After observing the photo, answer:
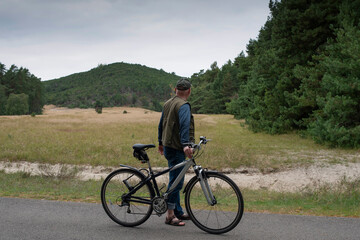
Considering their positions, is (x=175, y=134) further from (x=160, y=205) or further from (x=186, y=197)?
(x=160, y=205)

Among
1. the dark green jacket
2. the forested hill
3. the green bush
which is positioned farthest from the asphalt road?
the forested hill

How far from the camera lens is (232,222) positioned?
4371 mm

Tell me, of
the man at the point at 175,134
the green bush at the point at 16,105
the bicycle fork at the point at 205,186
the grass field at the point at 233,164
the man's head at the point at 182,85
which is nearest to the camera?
the bicycle fork at the point at 205,186

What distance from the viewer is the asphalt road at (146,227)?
4324mm

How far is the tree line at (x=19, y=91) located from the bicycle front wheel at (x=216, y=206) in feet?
298

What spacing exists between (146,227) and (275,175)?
8345 millimetres

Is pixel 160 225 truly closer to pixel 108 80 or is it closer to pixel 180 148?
pixel 180 148

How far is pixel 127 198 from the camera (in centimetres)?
492

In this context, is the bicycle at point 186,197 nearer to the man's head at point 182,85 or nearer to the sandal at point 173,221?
the sandal at point 173,221

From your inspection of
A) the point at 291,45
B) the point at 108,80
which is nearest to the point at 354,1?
the point at 291,45

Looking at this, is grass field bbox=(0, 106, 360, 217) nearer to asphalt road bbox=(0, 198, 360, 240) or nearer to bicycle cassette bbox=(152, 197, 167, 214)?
asphalt road bbox=(0, 198, 360, 240)

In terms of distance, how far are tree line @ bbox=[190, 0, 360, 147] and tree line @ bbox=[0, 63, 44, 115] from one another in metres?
73.3

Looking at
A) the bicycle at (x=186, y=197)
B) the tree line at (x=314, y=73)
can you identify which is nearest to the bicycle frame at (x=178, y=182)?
the bicycle at (x=186, y=197)

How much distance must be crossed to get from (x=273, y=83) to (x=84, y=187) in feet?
69.8
